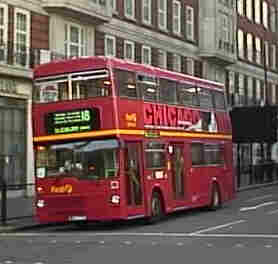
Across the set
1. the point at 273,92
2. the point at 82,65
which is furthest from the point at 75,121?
the point at 273,92

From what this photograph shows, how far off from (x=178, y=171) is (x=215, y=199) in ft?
12.4

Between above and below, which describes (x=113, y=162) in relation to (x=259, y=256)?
above

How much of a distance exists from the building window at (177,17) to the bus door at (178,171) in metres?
27.6

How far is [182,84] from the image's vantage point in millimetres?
24359

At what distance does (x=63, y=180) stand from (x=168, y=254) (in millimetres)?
6515

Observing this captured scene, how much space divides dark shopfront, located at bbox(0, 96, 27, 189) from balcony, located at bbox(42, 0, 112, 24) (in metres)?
4.61

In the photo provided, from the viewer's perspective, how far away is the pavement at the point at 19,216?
2152 cm

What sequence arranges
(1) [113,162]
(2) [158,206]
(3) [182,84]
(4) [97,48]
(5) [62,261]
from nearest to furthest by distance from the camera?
(5) [62,261] < (1) [113,162] < (2) [158,206] < (3) [182,84] < (4) [97,48]

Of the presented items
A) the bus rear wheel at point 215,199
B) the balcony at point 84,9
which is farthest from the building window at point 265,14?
the bus rear wheel at point 215,199

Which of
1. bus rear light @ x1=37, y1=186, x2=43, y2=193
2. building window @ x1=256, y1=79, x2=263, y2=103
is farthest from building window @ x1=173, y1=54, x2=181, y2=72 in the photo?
bus rear light @ x1=37, y1=186, x2=43, y2=193

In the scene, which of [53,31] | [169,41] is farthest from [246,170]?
[53,31]

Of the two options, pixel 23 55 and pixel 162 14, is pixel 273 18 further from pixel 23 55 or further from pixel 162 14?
pixel 23 55

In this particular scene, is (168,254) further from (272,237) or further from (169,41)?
(169,41)

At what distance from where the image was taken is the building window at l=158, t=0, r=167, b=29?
1910 inches
